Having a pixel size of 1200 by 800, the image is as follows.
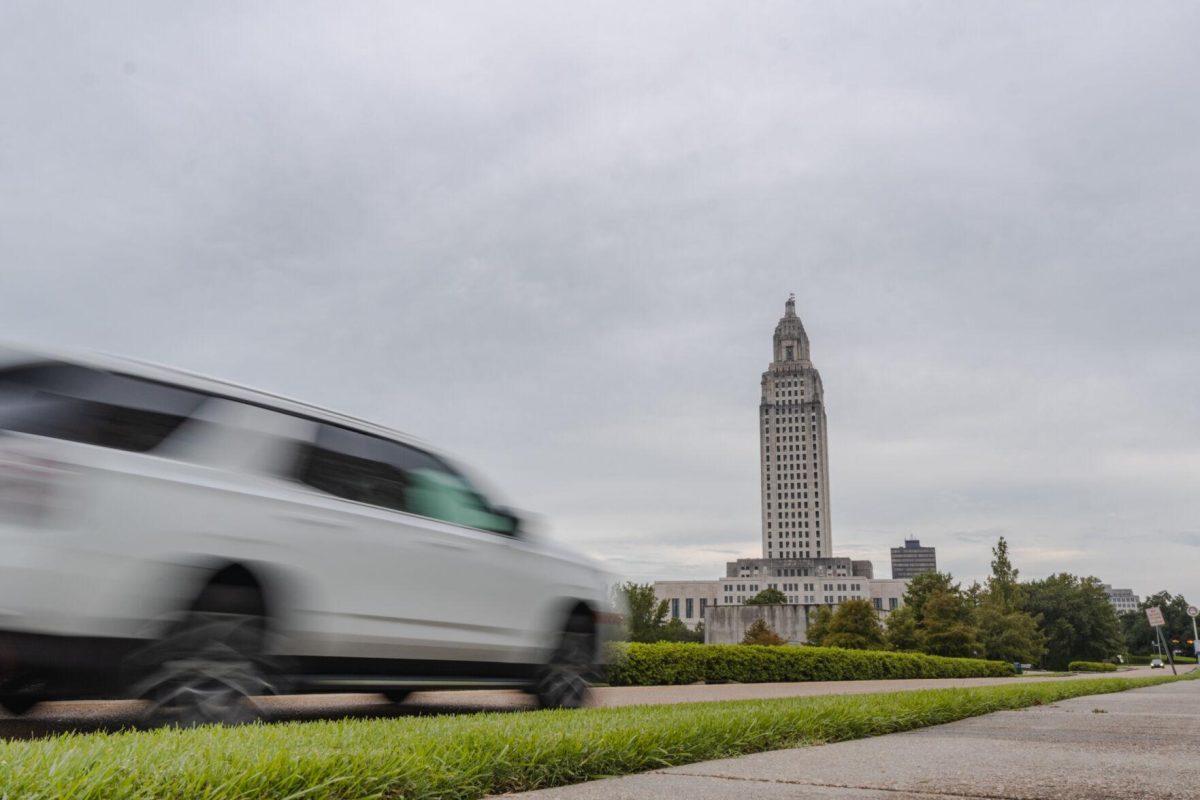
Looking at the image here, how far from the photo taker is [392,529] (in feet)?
17.9

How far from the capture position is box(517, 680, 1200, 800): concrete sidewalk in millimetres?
3205

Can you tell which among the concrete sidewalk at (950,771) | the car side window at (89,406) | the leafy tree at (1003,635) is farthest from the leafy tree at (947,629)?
the car side window at (89,406)

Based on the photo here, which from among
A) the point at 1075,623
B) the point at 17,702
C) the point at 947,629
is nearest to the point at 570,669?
the point at 17,702


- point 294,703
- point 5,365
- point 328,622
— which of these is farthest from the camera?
point 294,703

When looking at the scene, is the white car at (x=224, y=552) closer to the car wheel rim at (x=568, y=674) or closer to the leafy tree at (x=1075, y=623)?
the car wheel rim at (x=568, y=674)

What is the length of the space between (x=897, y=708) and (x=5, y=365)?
5.61 meters

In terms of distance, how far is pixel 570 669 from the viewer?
6773 mm

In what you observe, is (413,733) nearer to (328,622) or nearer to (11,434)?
(328,622)

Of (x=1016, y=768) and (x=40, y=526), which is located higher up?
(x=40, y=526)

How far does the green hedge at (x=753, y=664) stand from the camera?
14070 mm

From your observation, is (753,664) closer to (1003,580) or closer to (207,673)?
(207,673)

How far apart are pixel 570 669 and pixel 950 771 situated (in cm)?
345

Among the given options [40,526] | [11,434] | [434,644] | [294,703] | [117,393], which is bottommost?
[294,703]

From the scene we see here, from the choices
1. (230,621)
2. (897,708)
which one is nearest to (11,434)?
(230,621)
